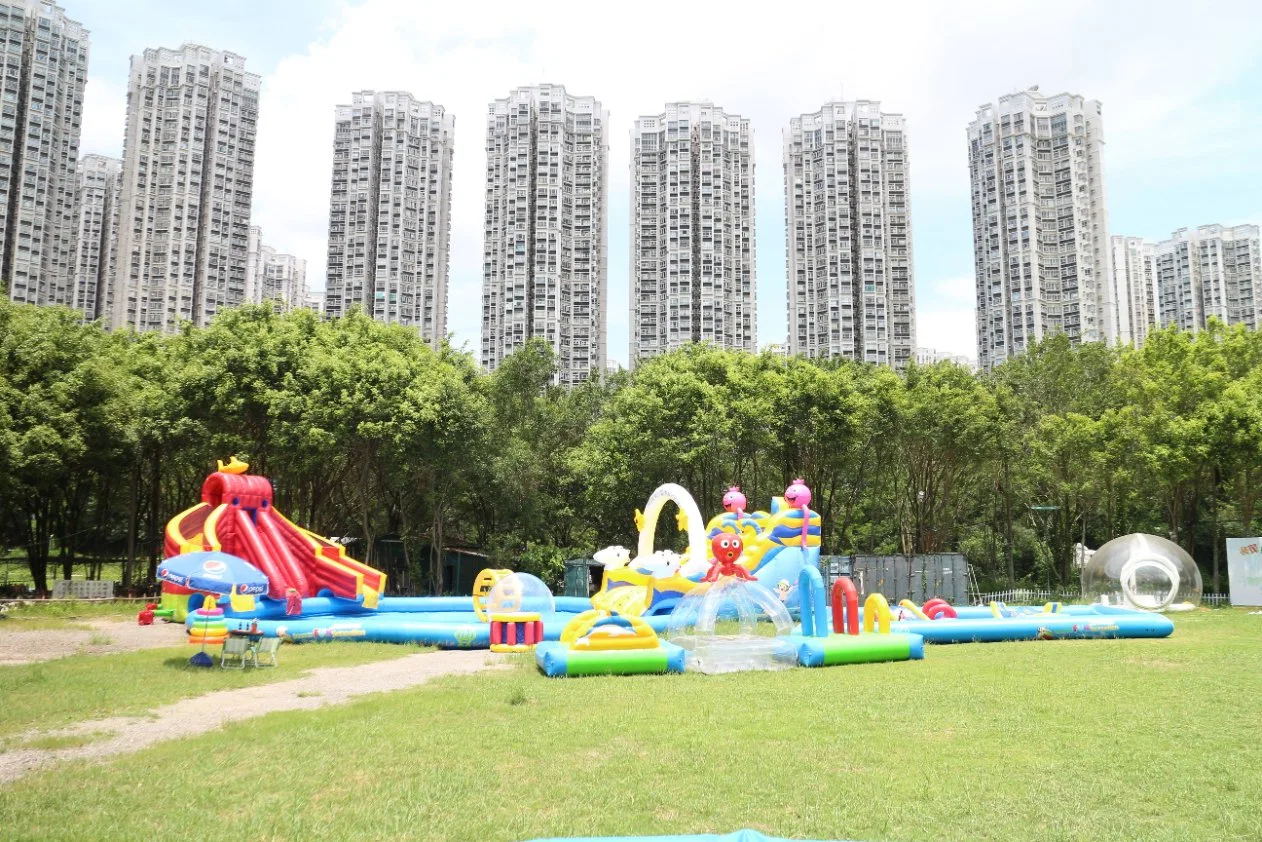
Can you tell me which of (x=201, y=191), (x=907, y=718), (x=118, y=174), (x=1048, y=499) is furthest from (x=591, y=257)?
(x=907, y=718)

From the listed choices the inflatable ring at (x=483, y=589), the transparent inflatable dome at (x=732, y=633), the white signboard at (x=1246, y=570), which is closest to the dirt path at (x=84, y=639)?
the inflatable ring at (x=483, y=589)

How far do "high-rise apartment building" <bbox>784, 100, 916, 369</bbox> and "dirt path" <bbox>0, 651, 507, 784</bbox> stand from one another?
164 ft

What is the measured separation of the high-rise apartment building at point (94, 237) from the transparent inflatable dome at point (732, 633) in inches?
2886

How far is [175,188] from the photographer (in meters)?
65.6

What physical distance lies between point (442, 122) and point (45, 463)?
53316 mm

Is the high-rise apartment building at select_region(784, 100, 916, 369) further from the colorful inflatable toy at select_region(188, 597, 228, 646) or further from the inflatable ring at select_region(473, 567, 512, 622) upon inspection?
the colorful inflatable toy at select_region(188, 597, 228, 646)

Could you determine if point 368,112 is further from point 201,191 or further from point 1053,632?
point 1053,632

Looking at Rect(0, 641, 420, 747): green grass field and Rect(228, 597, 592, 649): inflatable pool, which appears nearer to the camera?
Rect(0, 641, 420, 747): green grass field

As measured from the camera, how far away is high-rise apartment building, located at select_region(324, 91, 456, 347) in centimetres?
6669

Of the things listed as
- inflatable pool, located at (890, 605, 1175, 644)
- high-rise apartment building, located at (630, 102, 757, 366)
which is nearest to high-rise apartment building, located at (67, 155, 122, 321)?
high-rise apartment building, located at (630, 102, 757, 366)

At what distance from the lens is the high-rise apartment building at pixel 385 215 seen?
66.7m

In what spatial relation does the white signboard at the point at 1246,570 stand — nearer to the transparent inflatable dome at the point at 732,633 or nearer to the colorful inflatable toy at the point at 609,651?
the transparent inflatable dome at the point at 732,633

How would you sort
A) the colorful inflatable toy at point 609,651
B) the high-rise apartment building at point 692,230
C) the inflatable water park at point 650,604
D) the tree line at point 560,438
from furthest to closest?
the high-rise apartment building at point 692,230 → the tree line at point 560,438 → the inflatable water park at point 650,604 → the colorful inflatable toy at point 609,651

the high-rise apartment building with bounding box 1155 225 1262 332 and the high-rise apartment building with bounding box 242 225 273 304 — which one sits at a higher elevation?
the high-rise apartment building with bounding box 242 225 273 304
